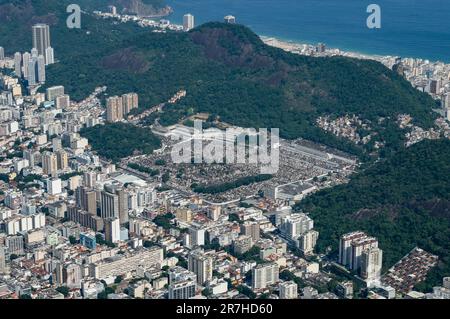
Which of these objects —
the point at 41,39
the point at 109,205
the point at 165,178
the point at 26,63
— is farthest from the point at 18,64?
the point at 109,205

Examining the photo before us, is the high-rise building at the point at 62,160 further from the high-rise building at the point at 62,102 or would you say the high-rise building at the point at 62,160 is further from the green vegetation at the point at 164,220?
the high-rise building at the point at 62,102

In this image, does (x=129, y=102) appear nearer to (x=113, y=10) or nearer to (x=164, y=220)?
(x=164, y=220)

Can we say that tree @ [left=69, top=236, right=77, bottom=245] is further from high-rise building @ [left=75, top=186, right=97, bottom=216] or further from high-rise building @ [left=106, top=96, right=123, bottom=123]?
high-rise building @ [left=106, top=96, right=123, bottom=123]

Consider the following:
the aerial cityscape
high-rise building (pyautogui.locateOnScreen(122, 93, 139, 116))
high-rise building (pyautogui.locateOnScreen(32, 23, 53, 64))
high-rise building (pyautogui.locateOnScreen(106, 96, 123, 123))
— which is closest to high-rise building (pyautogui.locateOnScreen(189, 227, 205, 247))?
the aerial cityscape

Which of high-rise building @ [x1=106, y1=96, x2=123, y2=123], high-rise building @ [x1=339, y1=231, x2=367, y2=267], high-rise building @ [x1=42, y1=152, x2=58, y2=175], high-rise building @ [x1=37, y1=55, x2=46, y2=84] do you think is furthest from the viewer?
high-rise building @ [x1=37, y1=55, x2=46, y2=84]

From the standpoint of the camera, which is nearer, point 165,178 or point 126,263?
point 126,263
